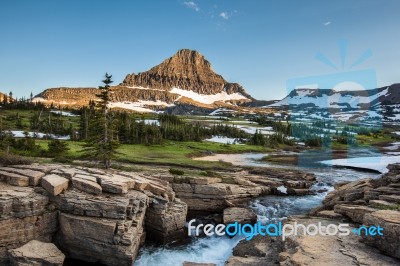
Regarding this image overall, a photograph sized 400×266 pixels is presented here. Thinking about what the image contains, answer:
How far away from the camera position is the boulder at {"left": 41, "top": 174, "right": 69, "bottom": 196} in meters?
24.3

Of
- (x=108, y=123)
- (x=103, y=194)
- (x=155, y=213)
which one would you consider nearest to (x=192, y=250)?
(x=155, y=213)

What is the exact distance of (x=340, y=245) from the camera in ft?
63.0

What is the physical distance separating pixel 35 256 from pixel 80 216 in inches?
157

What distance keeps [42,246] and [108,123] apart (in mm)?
20048

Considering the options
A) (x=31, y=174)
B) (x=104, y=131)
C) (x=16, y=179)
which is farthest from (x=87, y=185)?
(x=104, y=131)

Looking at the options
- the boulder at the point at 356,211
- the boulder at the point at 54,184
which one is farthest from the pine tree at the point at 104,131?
the boulder at the point at 356,211

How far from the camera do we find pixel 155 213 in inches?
1065

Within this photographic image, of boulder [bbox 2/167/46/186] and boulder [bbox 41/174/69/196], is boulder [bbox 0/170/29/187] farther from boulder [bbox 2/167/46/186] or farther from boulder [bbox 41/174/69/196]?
boulder [bbox 41/174/69/196]

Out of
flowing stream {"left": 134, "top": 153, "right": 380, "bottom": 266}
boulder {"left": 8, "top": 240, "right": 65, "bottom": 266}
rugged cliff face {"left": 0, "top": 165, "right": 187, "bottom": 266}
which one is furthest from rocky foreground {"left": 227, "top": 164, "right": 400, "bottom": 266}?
boulder {"left": 8, "top": 240, "right": 65, "bottom": 266}

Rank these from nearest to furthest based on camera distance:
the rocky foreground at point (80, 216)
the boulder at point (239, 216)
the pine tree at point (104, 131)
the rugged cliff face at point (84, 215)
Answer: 1. the rocky foreground at point (80, 216)
2. the rugged cliff face at point (84, 215)
3. the boulder at point (239, 216)
4. the pine tree at point (104, 131)

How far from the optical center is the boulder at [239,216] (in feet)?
97.5

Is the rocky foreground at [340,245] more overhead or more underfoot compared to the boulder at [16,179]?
more underfoot

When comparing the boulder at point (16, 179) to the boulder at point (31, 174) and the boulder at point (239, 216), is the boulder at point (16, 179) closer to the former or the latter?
the boulder at point (31, 174)

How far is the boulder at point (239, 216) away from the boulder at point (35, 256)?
48.9 feet
